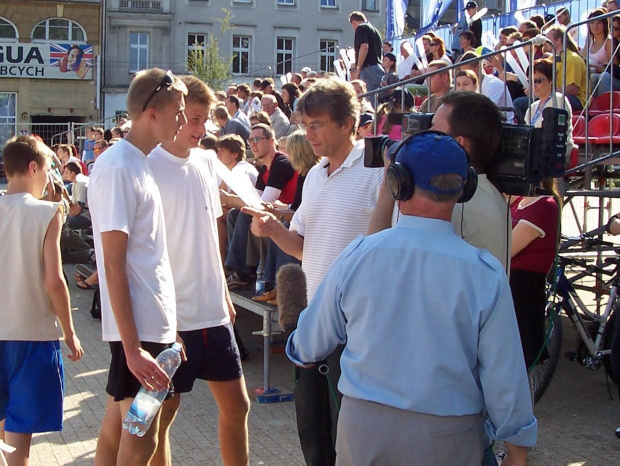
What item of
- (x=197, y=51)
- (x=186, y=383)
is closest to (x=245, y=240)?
(x=186, y=383)

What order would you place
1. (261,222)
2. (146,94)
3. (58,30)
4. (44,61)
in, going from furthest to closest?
(58,30)
(44,61)
(261,222)
(146,94)

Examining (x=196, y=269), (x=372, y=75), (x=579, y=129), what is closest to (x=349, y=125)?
(x=196, y=269)

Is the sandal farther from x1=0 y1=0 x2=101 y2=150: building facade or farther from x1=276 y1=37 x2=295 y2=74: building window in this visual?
x1=276 y1=37 x2=295 y2=74: building window

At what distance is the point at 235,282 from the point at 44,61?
39874mm

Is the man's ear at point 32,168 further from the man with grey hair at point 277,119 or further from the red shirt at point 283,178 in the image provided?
the man with grey hair at point 277,119

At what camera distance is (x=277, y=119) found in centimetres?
1220

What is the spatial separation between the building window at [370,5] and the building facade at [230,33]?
6 cm

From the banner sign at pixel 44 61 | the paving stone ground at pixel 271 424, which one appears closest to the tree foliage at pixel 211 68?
the banner sign at pixel 44 61

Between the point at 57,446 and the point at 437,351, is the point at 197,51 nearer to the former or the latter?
the point at 57,446

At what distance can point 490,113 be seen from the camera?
3.09m

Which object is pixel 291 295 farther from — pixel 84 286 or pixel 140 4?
pixel 140 4

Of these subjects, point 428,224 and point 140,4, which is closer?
point 428,224

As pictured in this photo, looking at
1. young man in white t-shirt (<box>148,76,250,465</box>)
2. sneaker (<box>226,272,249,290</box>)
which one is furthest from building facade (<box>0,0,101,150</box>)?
young man in white t-shirt (<box>148,76,250,465</box>)

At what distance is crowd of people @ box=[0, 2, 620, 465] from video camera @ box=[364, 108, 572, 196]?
0.20 ft
